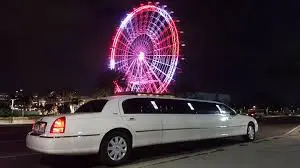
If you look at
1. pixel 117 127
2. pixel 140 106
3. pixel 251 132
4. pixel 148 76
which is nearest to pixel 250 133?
pixel 251 132

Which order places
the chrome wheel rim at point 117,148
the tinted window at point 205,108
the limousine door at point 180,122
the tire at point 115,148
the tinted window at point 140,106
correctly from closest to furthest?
the tire at point 115,148
the chrome wheel rim at point 117,148
the tinted window at point 140,106
the limousine door at point 180,122
the tinted window at point 205,108

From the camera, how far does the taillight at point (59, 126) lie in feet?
31.6

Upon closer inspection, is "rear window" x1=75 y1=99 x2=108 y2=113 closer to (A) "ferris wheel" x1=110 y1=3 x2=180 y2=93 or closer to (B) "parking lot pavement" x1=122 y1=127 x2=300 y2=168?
(B) "parking lot pavement" x1=122 y1=127 x2=300 y2=168

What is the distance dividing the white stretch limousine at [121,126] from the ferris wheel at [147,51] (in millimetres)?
31474

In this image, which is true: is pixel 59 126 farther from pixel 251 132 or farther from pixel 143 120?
pixel 251 132

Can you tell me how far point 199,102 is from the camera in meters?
13.5

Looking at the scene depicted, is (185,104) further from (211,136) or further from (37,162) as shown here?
(37,162)

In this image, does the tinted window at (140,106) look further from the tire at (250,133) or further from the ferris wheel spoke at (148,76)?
the ferris wheel spoke at (148,76)

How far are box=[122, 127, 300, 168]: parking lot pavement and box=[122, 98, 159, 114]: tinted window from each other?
1.32 meters

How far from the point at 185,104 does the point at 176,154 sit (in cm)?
157

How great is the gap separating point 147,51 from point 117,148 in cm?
3678

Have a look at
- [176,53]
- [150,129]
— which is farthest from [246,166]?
[176,53]

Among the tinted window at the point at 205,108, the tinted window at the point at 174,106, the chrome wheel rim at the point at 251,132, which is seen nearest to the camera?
Result: the tinted window at the point at 174,106

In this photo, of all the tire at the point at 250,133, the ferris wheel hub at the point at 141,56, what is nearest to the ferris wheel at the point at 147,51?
the ferris wheel hub at the point at 141,56
